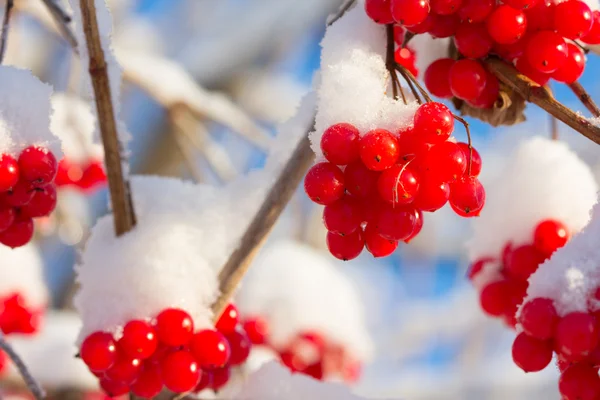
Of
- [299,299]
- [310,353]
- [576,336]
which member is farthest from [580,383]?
[299,299]

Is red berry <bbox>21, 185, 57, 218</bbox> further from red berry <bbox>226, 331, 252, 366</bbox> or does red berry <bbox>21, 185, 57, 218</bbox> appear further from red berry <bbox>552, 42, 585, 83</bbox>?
red berry <bbox>552, 42, 585, 83</bbox>

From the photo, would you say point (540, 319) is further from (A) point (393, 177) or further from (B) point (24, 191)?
(B) point (24, 191)

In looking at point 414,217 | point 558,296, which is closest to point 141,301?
point 414,217

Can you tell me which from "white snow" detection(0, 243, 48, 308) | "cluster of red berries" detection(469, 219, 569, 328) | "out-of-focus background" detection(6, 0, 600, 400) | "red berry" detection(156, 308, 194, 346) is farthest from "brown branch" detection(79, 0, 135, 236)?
"out-of-focus background" detection(6, 0, 600, 400)

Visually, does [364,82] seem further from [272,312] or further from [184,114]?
[184,114]

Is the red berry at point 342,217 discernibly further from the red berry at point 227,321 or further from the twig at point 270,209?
the red berry at point 227,321
